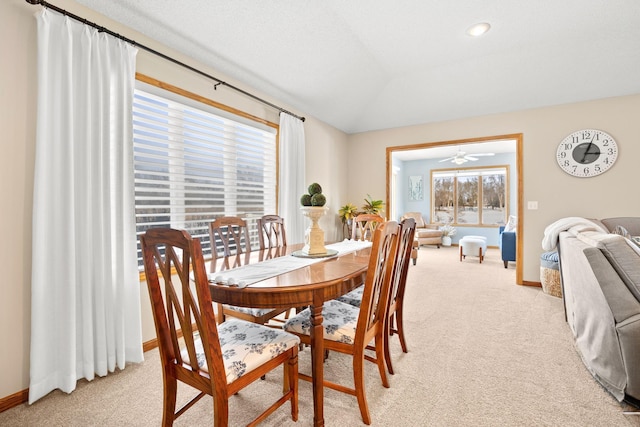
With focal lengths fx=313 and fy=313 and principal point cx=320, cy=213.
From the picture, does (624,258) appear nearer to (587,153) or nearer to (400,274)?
(400,274)

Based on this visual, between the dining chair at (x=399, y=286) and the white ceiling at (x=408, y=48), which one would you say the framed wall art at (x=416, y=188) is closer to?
the white ceiling at (x=408, y=48)

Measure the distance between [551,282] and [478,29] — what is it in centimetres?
293

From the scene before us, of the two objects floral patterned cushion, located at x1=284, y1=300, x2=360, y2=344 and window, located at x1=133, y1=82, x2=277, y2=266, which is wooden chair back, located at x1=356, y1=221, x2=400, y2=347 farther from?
window, located at x1=133, y1=82, x2=277, y2=266

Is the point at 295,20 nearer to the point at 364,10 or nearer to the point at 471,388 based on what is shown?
the point at 364,10

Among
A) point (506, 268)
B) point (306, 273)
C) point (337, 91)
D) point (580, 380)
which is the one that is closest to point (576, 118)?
point (506, 268)

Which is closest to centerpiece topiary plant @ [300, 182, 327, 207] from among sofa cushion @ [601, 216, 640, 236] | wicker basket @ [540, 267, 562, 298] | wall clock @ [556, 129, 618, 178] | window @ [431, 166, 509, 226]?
wicker basket @ [540, 267, 562, 298]

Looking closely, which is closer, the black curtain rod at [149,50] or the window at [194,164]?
the black curtain rod at [149,50]

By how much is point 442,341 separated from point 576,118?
11.4 ft

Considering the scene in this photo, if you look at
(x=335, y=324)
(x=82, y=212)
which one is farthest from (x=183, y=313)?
(x=82, y=212)

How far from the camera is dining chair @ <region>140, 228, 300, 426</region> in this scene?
1.14 meters

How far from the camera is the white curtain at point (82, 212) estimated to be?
177 cm

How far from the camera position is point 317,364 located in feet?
4.96

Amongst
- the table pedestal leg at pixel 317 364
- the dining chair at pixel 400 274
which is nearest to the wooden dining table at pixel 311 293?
the table pedestal leg at pixel 317 364

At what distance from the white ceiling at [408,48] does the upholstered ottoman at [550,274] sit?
6.53 feet
